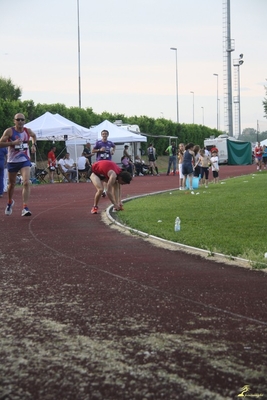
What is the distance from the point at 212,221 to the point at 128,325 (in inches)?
321

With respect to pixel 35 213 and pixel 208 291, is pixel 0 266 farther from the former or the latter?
pixel 35 213

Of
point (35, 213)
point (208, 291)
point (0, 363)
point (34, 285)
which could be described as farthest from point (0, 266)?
point (35, 213)

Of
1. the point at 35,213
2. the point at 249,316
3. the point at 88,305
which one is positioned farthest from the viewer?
the point at 35,213

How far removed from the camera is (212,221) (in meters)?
13.3

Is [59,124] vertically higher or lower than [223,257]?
higher

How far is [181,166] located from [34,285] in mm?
17907

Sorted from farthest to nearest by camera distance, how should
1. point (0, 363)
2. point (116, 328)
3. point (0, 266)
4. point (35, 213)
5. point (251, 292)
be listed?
point (35, 213)
point (0, 266)
point (251, 292)
point (116, 328)
point (0, 363)

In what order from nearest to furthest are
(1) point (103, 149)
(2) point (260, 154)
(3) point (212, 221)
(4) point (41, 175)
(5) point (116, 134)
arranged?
1. (3) point (212, 221)
2. (1) point (103, 149)
3. (4) point (41, 175)
4. (5) point (116, 134)
5. (2) point (260, 154)

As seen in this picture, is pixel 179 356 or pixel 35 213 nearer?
pixel 179 356

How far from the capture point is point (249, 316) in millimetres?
5609

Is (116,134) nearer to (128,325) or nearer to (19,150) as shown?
(19,150)

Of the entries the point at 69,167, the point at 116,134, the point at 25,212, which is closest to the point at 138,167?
the point at 116,134

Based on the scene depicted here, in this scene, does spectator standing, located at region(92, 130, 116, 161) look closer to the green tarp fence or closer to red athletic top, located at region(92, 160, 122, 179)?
red athletic top, located at region(92, 160, 122, 179)

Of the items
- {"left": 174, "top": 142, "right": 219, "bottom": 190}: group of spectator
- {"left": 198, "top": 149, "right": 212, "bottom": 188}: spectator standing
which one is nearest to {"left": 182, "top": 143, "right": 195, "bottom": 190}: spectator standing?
{"left": 174, "top": 142, "right": 219, "bottom": 190}: group of spectator
